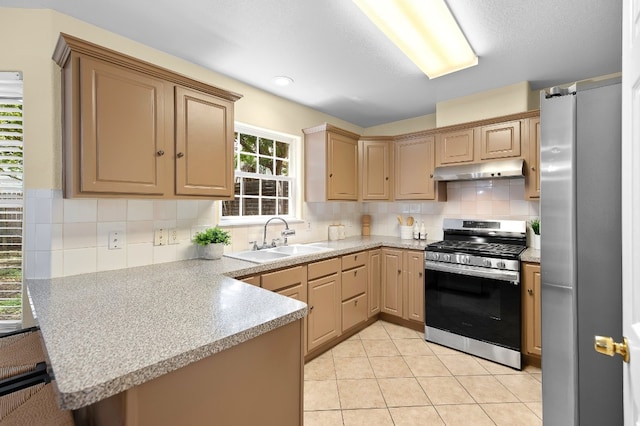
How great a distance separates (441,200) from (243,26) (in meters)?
2.60

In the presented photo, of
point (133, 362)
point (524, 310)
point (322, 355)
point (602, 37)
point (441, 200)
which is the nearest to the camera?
point (133, 362)

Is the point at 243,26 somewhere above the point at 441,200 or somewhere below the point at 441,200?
above

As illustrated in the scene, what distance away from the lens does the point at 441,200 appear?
11.1 feet

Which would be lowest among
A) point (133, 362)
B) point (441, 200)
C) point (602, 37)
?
point (133, 362)

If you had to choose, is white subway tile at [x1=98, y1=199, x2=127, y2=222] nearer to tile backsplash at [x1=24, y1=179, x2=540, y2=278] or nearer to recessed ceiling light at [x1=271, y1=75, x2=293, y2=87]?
tile backsplash at [x1=24, y1=179, x2=540, y2=278]

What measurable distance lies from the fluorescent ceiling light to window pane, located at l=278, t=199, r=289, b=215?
1.86 m

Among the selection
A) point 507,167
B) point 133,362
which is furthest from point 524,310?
point 133,362

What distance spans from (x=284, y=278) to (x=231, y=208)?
37.8 inches

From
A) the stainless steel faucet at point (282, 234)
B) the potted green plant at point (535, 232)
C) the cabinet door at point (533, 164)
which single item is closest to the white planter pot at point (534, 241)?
the potted green plant at point (535, 232)

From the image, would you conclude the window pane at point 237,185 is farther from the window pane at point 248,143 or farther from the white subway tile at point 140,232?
the white subway tile at point 140,232

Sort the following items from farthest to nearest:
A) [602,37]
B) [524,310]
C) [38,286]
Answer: [524,310], [602,37], [38,286]

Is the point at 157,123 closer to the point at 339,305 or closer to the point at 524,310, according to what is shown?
the point at 339,305

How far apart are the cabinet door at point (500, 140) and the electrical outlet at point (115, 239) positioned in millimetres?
3173

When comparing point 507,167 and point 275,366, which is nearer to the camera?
point 275,366
